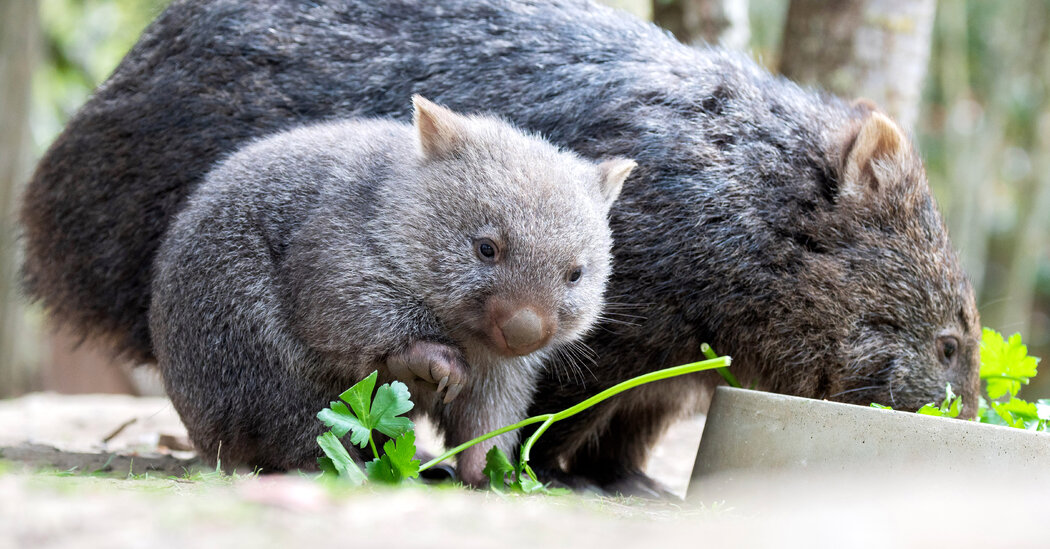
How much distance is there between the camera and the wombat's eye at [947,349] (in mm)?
4828

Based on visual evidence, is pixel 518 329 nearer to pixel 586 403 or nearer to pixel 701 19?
pixel 586 403

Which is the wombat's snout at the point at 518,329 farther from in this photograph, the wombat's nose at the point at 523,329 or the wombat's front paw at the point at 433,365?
the wombat's front paw at the point at 433,365

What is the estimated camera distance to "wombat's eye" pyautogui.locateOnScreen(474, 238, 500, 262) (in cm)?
374

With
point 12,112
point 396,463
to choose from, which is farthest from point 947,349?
point 12,112

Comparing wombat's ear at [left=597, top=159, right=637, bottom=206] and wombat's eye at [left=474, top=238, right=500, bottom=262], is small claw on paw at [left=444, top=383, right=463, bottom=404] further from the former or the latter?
wombat's ear at [left=597, top=159, right=637, bottom=206]

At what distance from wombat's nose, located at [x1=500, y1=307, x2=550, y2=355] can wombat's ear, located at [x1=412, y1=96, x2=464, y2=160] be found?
2.53 feet

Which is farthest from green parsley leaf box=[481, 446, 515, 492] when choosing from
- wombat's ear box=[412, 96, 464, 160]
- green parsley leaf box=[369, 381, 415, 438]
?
wombat's ear box=[412, 96, 464, 160]

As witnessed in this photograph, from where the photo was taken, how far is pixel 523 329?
142 inches

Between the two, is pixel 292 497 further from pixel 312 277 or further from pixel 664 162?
pixel 664 162

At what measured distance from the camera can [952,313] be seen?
16.0 feet

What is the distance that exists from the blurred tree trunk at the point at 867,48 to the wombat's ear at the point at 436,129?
3.57 metres

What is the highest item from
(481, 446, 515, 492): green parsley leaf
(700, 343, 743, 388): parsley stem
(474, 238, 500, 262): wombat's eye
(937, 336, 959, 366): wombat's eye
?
(474, 238, 500, 262): wombat's eye

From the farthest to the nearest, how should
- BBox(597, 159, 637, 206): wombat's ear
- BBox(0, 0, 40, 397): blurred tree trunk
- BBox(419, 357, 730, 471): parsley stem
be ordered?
BBox(0, 0, 40, 397): blurred tree trunk < BBox(597, 159, 637, 206): wombat's ear < BBox(419, 357, 730, 471): parsley stem

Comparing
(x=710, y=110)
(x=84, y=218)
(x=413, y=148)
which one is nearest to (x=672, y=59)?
(x=710, y=110)
